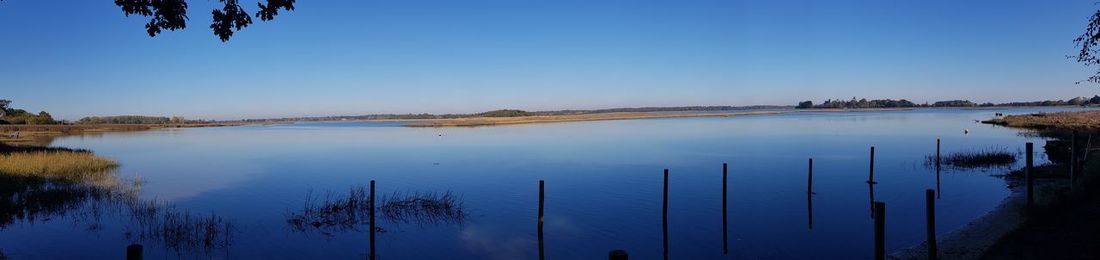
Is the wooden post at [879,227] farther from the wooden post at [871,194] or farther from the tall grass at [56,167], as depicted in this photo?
the tall grass at [56,167]

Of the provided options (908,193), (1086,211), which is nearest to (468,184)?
(908,193)

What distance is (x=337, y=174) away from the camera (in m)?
27.0

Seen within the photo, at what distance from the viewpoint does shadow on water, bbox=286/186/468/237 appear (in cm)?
1443

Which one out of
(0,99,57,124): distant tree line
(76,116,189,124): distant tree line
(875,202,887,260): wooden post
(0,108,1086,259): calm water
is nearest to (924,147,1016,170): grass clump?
(0,108,1086,259): calm water

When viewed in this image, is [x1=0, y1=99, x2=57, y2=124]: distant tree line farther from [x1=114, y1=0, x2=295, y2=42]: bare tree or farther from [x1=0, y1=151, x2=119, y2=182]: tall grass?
[x1=114, y1=0, x2=295, y2=42]: bare tree

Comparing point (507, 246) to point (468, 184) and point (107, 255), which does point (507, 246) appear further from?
point (468, 184)

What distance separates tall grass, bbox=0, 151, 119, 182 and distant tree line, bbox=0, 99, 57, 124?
6344 cm

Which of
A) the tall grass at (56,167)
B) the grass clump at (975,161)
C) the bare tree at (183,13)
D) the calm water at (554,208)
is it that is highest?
the bare tree at (183,13)

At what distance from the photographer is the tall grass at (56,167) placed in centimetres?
2217

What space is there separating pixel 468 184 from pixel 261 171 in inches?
489

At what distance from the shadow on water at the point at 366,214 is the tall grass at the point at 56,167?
40.8 feet

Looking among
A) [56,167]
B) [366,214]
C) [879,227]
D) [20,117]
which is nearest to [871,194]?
[879,227]

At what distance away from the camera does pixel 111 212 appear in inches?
633

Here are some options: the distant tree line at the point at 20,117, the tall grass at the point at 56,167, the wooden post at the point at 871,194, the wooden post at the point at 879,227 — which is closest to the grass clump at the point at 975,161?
the wooden post at the point at 871,194
